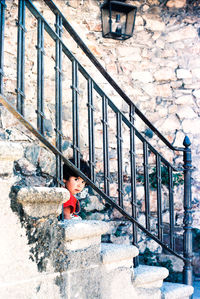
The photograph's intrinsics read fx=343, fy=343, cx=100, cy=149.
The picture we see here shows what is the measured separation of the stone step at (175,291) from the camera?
2.31 metres

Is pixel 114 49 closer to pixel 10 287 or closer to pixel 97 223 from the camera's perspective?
pixel 97 223

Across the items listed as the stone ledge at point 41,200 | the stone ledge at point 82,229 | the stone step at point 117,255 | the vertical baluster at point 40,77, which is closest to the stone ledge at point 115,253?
the stone step at point 117,255

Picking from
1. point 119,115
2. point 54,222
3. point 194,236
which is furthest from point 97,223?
point 194,236

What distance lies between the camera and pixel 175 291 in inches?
93.7

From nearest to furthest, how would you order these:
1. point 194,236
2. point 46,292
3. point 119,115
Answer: point 46,292 < point 119,115 < point 194,236

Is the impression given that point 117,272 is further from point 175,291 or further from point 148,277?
point 175,291

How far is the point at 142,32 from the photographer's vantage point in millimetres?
4309

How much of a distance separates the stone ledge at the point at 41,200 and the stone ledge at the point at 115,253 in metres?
0.43

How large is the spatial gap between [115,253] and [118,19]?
9.22 ft

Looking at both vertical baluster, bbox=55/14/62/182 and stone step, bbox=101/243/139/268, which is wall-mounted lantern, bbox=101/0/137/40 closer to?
A: vertical baluster, bbox=55/14/62/182

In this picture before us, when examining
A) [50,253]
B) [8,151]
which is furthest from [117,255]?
[8,151]

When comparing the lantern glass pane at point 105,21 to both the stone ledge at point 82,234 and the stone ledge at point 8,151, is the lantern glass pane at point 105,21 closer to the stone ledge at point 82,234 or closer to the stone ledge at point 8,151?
the stone ledge at point 82,234

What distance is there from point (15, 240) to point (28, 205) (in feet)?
0.52

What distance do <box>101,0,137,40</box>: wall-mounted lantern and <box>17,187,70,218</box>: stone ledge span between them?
2.77 m
